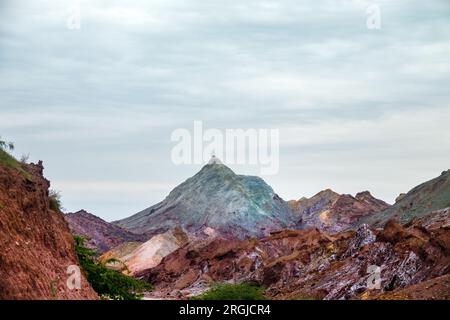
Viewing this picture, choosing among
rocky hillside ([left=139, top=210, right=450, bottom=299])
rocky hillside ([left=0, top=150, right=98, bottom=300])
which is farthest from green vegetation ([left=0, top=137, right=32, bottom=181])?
rocky hillside ([left=139, top=210, right=450, bottom=299])

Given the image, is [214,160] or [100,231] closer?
[100,231]

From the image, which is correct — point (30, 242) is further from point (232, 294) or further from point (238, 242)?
point (238, 242)

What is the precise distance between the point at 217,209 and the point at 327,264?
242ft

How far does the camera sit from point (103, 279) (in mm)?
38062

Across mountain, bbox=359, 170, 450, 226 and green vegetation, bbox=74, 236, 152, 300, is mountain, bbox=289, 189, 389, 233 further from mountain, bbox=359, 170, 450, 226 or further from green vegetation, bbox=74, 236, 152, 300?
green vegetation, bbox=74, 236, 152, 300

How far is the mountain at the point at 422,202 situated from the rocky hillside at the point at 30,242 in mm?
50714

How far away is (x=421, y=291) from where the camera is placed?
100 ft

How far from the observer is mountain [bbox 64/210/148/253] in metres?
111

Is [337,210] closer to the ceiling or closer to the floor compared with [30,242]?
closer to the ceiling

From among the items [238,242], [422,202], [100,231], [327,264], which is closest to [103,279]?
[327,264]

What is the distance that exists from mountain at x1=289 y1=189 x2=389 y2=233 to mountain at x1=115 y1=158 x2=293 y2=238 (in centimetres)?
616

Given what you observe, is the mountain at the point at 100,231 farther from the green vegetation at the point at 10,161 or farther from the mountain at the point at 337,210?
the green vegetation at the point at 10,161
